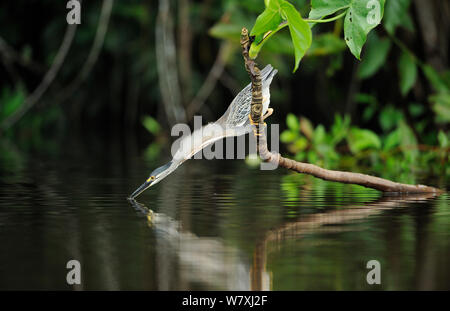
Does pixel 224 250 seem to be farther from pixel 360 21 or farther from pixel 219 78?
pixel 219 78

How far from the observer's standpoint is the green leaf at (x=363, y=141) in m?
5.15

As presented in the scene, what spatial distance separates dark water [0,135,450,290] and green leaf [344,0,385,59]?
0.59 metres

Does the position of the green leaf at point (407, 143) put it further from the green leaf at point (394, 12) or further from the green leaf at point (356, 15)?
the green leaf at point (356, 15)

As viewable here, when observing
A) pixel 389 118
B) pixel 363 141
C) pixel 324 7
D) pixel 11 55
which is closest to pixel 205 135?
pixel 324 7

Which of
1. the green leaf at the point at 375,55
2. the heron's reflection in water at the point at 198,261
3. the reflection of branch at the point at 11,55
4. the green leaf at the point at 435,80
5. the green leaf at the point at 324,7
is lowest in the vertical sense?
the heron's reflection in water at the point at 198,261

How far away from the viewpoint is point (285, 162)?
3258 mm

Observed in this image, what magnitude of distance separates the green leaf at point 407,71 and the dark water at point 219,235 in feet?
5.29

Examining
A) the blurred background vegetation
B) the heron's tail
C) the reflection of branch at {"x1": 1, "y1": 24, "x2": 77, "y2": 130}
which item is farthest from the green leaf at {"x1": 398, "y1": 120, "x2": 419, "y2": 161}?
the reflection of branch at {"x1": 1, "y1": 24, "x2": 77, "y2": 130}

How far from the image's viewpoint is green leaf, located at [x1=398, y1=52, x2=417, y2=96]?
561 centimetres

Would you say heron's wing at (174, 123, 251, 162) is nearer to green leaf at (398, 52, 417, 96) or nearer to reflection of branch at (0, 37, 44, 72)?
green leaf at (398, 52, 417, 96)

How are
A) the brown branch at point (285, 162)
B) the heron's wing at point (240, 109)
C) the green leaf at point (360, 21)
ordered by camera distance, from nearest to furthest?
1. the green leaf at point (360, 21)
2. the brown branch at point (285, 162)
3. the heron's wing at point (240, 109)

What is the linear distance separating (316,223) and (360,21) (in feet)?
2.23

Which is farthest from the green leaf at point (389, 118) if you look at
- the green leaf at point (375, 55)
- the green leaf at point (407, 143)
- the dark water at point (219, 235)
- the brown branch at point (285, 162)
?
the brown branch at point (285, 162)
